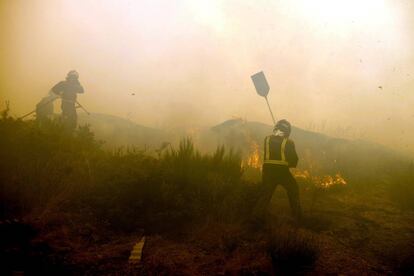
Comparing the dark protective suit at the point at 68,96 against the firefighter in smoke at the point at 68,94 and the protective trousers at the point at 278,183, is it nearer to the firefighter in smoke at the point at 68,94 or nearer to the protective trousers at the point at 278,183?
the firefighter in smoke at the point at 68,94

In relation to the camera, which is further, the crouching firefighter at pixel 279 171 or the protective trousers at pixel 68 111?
the protective trousers at pixel 68 111

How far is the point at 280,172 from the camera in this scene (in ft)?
21.9

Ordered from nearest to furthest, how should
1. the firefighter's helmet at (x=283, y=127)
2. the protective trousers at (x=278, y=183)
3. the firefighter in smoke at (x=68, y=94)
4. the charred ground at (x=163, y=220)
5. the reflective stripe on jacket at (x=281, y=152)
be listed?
1. the charred ground at (x=163, y=220)
2. the protective trousers at (x=278, y=183)
3. the reflective stripe on jacket at (x=281, y=152)
4. the firefighter's helmet at (x=283, y=127)
5. the firefighter in smoke at (x=68, y=94)

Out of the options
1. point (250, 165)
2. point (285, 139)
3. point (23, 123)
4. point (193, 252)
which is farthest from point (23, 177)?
point (250, 165)

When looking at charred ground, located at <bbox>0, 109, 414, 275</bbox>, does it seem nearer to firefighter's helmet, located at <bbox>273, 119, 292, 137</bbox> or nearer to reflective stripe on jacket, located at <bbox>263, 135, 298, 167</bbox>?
reflective stripe on jacket, located at <bbox>263, 135, 298, 167</bbox>

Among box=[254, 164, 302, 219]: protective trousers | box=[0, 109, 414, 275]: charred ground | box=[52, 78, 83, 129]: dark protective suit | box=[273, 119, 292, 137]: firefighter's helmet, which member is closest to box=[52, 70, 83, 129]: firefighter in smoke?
box=[52, 78, 83, 129]: dark protective suit

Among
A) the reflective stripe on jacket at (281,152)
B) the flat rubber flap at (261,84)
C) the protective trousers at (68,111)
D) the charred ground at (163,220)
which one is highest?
the flat rubber flap at (261,84)

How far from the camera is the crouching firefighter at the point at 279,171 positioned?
21.6ft

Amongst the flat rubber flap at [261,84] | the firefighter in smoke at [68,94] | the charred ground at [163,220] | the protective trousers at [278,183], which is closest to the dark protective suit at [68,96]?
the firefighter in smoke at [68,94]

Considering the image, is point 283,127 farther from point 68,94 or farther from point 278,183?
point 68,94

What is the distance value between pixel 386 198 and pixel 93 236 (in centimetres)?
731

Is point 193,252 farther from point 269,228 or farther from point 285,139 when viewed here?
point 285,139

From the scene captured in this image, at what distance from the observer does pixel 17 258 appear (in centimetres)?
418

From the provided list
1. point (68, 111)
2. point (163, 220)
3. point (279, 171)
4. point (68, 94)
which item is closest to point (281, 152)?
point (279, 171)
